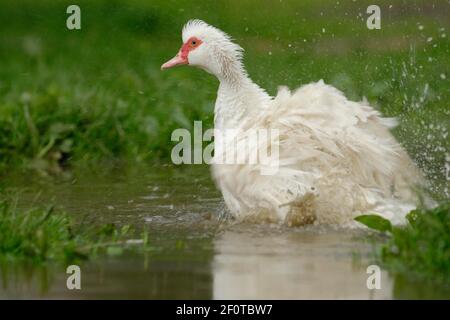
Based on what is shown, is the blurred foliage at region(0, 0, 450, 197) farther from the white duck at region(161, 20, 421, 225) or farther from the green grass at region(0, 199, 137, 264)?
the green grass at region(0, 199, 137, 264)

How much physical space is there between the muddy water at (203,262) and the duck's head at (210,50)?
0.96m

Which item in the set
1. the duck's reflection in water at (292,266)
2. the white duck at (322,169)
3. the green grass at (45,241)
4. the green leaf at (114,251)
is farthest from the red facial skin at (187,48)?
the green leaf at (114,251)

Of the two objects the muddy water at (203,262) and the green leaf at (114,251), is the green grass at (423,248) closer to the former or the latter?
the muddy water at (203,262)

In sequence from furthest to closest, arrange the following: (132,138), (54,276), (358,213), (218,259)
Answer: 1. (132,138)
2. (358,213)
3. (218,259)
4. (54,276)

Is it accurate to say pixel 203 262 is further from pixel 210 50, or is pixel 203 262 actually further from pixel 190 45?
pixel 190 45

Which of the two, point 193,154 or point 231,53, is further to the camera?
point 193,154

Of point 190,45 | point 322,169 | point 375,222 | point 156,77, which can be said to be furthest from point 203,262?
point 156,77

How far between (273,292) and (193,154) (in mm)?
5044

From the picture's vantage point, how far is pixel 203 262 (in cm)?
683

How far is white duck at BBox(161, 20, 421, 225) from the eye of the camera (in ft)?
26.1

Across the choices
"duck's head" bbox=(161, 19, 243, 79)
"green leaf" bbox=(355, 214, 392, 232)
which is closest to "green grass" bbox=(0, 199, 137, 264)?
"green leaf" bbox=(355, 214, 392, 232)

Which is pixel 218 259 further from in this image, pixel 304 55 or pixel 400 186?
Result: pixel 304 55
